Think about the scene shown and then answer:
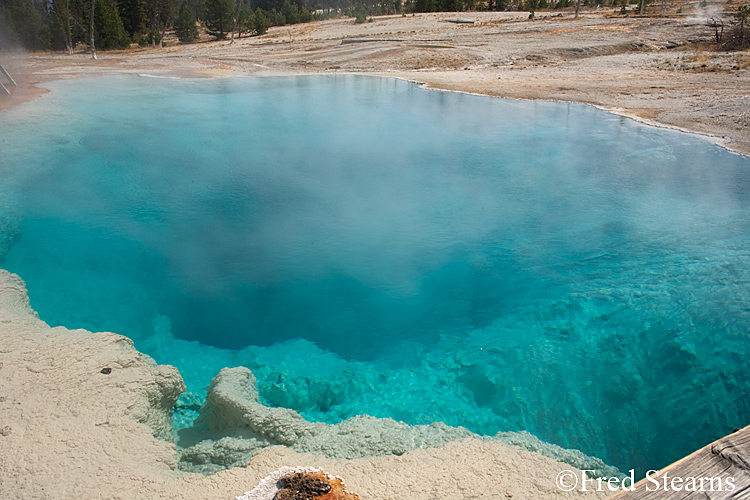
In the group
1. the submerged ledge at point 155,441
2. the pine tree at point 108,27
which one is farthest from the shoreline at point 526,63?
the submerged ledge at point 155,441

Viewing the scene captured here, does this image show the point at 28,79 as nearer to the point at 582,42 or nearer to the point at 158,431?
the point at 158,431

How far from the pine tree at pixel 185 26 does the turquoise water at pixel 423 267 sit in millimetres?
22213

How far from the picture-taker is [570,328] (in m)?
3.71

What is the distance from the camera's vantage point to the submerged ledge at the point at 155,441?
6.48 feet

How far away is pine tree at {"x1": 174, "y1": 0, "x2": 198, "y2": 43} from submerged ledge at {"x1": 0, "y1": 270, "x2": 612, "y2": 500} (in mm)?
28701

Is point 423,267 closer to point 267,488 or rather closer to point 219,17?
point 267,488

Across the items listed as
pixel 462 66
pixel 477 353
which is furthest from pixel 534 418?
pixel 462 66

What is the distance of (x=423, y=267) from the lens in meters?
4.51

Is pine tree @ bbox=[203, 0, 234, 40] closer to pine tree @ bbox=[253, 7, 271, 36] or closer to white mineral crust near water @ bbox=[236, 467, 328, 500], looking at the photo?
pine tree @ bbox=[253, 7, 271, 36]

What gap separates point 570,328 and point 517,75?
12.6 metres

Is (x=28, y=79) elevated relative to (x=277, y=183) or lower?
elevated

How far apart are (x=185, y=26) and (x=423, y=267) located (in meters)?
28.3

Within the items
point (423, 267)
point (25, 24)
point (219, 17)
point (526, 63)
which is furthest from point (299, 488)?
point (219, 17)

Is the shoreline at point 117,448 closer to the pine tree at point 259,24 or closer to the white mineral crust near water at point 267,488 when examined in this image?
the white mineral crust near water at point 267,488
